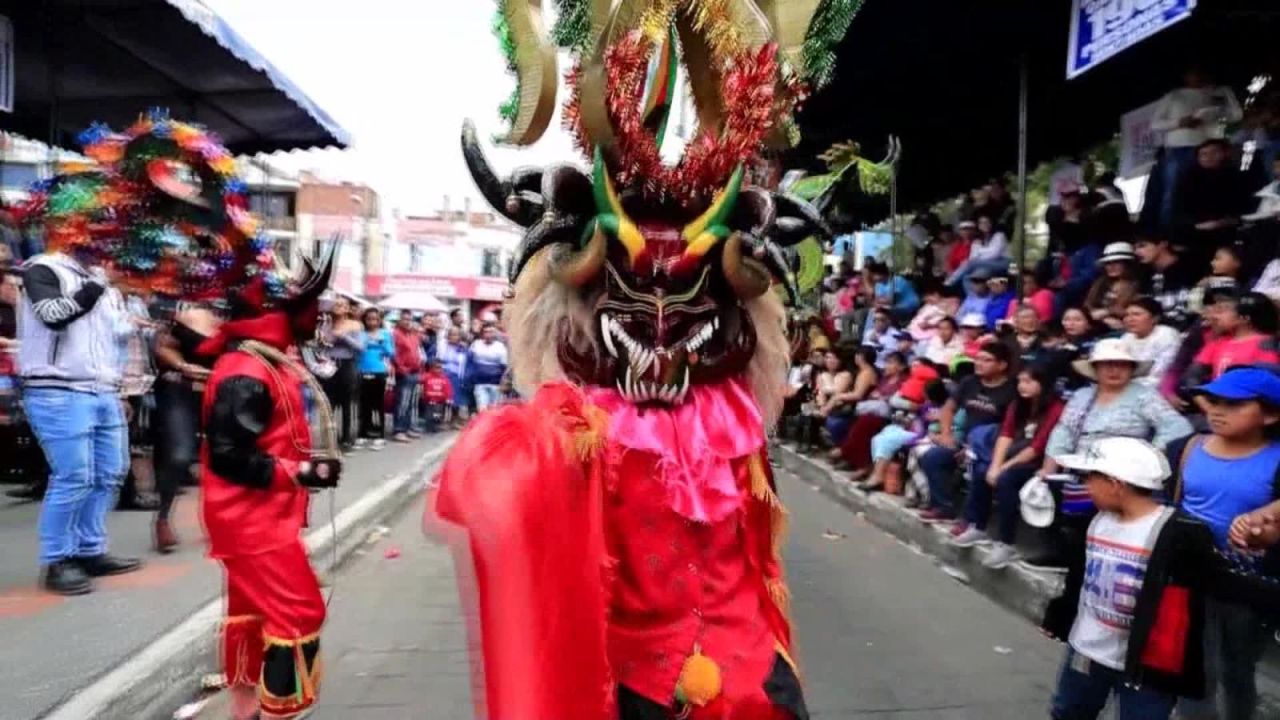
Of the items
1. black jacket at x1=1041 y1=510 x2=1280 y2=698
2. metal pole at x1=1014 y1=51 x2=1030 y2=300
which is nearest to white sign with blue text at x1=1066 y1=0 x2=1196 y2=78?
metal pole at x1=1014 y1=51 x2=1030 y2=300

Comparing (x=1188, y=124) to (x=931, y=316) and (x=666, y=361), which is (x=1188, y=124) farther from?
(x=666, y=361)

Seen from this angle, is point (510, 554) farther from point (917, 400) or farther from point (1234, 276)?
point (917, 400)

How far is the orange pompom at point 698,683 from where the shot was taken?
2.59 metres

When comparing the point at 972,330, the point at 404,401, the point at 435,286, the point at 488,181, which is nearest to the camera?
the point at 488,181

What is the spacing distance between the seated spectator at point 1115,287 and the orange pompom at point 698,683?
550 centimetres

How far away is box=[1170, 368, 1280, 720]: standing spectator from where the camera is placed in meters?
3.88

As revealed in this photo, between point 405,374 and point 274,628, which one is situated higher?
point 405,374

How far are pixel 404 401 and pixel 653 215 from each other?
43.3 feet

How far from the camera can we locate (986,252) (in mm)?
11656

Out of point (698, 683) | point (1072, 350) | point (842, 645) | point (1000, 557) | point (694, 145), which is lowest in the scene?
point (842, 645)

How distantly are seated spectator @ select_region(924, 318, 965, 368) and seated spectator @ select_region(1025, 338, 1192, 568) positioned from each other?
148 inches

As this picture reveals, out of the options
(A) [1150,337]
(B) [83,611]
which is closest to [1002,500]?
(A) [1150,337]

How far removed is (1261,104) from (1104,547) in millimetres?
6385

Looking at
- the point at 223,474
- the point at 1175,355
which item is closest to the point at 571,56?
the point at 223,474
